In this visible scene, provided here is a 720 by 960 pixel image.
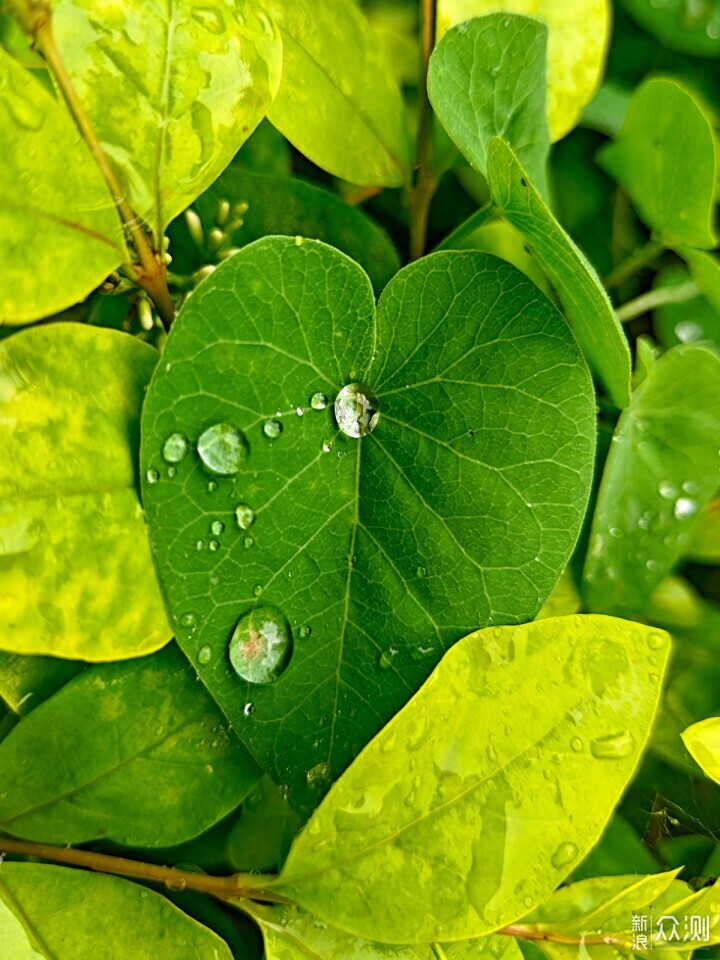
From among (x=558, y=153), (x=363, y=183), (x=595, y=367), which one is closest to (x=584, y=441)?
(x=595, y=367)

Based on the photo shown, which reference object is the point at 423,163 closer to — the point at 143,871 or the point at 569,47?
the point at 569,47

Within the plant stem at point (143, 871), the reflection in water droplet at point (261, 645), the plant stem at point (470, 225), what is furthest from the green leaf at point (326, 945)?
the plant stem at point (470, 225)

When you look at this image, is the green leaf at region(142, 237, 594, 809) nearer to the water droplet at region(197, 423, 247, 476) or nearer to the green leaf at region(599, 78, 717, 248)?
the water droplet at region(197, 423, 247, 476)

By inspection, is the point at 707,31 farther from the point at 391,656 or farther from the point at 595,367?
the point at 391,656

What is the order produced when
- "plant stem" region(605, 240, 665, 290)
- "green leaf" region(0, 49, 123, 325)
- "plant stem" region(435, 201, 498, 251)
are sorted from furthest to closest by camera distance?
"plant stem" region(605, 240, 665, 290) < "plant stem" region(435, 201, 498, 251) < "green leaf" region(0, 49, 123, 325)

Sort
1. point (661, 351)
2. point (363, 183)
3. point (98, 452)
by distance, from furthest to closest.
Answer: point (661, 351) < point (363, 183) < point (98, 452)

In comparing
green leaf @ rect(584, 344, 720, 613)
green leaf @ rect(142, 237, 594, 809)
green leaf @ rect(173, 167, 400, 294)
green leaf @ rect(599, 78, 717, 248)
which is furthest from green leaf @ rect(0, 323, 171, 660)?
green leaf @ rect(599, 78, 717, 248)

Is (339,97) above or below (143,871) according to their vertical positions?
above

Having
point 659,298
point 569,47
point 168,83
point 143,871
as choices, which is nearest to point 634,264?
point 659,298
